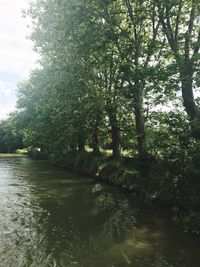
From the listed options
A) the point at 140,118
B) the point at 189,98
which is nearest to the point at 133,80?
the point at 189,98

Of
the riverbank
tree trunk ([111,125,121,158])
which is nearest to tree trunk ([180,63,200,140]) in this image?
the riverbank

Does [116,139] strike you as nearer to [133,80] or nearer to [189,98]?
[133,80]

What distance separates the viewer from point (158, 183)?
15.9 m

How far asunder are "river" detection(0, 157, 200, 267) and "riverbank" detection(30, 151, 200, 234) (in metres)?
0.63

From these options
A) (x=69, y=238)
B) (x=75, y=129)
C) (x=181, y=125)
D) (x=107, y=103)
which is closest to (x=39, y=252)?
(x=69, y=238)

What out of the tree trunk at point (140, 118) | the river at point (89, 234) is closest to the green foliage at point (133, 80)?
the tree trunk at point (140, 118)

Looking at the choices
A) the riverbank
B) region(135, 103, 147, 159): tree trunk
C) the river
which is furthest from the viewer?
region(135, 103, 147, 159): tree trunk

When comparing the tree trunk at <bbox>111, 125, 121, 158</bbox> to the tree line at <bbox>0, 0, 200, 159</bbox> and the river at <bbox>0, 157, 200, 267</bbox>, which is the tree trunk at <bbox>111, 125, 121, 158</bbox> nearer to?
the tree line at <bbox>0, 0, 200, 159</bbox>

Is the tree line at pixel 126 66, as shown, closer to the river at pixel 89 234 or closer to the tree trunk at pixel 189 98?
the tree trunk at pixel 189 98

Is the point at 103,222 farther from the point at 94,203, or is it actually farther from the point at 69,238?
the point at 94,203

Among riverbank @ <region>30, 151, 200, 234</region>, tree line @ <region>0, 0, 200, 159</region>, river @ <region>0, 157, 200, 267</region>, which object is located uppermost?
tree line @ <region>0, 0, 200, 159</region>

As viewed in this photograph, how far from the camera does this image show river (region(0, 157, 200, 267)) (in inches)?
364

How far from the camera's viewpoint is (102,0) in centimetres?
1750

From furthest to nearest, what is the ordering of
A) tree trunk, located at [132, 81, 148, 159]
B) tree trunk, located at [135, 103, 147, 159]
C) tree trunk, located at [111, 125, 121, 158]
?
tree trunk, located at [111, 125, 121, 158]
tree trunk, located at [135, 103, 147, 159]
tree trunk, located at [132, 81, 148, 159]
